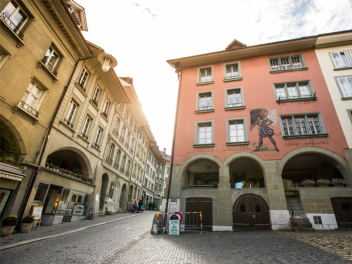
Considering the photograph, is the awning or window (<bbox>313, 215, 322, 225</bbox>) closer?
the awning

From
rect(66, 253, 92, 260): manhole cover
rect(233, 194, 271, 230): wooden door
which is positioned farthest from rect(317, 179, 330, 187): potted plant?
rect(66, 253, 92, 260): manhole cover

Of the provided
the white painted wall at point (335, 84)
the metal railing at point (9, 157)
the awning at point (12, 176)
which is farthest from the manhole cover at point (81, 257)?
the white painted wall at point (335, 84)

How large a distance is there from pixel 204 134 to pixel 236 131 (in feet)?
8.22

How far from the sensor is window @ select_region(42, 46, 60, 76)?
1175 cm

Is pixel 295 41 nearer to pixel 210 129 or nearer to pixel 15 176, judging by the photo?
pixel 210 129

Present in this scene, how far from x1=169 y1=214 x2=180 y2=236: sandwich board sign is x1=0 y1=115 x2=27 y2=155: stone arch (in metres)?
9.04

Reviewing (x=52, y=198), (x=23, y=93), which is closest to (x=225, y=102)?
(x=23, y=93)

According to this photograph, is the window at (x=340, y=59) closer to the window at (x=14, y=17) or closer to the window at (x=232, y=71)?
the window at (x=232, y=71)

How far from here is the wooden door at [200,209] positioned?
462 inches

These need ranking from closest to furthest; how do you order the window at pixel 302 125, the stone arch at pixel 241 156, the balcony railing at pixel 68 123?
the stone arch at pixel 241 156
the window at pixel 302 125
the balcony railing at pixel 68 123

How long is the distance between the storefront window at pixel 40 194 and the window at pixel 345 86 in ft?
70.6

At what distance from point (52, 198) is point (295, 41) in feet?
74.4

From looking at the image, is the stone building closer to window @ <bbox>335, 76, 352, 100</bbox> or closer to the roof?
the roof

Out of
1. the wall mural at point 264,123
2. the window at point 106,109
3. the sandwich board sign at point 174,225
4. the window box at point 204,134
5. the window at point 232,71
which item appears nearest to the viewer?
the sandwich board sign at point 174,225
